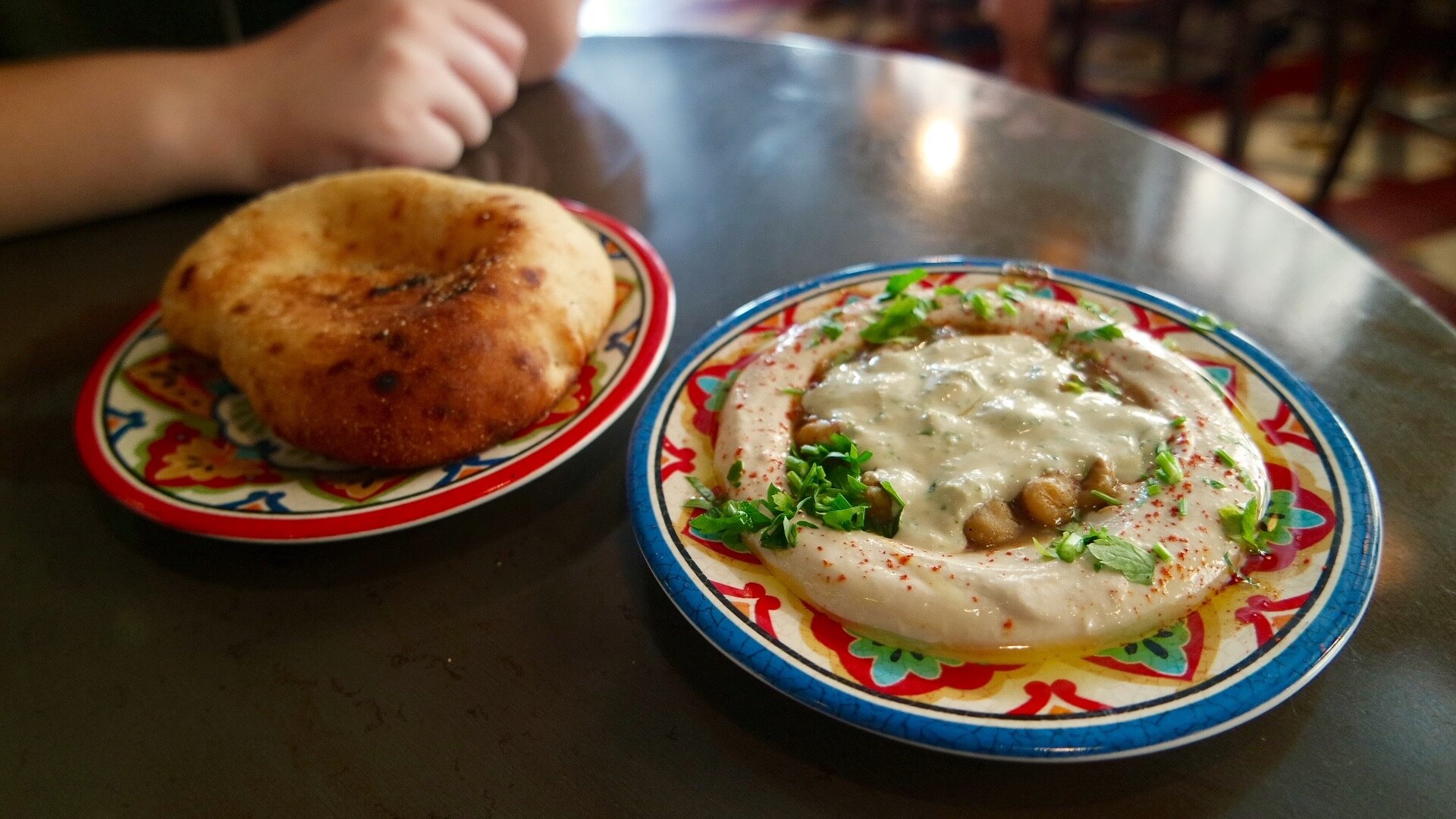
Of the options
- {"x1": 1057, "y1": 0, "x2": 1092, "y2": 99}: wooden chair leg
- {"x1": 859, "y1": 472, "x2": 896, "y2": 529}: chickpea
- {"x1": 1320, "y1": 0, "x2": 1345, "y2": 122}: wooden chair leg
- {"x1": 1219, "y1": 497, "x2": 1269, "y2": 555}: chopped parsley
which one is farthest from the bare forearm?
{"x1": 1320, "y1": 0, "x2": 1345, "y2": 122}: wooden chair leg

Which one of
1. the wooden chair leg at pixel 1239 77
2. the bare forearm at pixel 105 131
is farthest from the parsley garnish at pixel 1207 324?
the wooden chair leg at pixel 1239 77

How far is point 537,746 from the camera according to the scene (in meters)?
0.81

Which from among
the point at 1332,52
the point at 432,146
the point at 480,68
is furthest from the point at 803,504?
the point at 1332,52

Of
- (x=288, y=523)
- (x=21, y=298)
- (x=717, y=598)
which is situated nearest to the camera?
(x=717, y=598)

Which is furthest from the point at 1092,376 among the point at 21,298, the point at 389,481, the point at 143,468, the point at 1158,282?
the point at 21,298

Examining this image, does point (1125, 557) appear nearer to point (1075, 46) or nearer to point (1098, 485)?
point (1098, 485)

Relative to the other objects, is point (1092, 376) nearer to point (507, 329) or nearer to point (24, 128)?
point (507, 329)

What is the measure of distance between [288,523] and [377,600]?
122 millimetres

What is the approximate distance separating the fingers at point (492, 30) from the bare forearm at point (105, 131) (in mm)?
440

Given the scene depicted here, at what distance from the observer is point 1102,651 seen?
2.48 feet

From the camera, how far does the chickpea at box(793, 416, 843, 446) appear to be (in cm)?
96

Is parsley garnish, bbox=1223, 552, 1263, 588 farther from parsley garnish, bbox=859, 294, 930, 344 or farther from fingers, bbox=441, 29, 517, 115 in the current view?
fingers, bbox=441, 29, 517, 115

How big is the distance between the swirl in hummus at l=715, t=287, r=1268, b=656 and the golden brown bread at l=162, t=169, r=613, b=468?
0.27 metres

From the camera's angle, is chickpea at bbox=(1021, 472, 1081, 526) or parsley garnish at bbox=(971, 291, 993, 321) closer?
chickpea at bbox=(1021, 472, 1081, 526)
